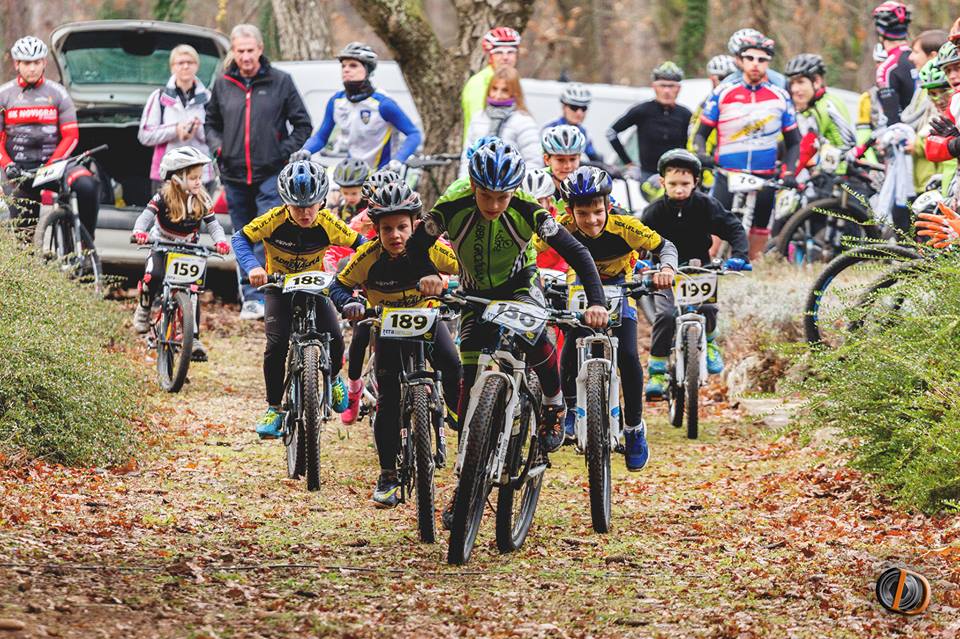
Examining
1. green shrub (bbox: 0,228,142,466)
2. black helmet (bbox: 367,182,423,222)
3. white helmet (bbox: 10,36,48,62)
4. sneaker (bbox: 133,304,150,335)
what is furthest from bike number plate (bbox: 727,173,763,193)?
black helmet (bbox: 367,182,423,222)

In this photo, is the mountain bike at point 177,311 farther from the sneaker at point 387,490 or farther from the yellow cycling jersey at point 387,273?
the sneaker at point 387,490

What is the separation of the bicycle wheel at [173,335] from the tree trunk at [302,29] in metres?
11.2

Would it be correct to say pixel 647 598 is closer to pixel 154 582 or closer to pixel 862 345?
pixel 154 582

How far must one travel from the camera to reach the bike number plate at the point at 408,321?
27.3ft

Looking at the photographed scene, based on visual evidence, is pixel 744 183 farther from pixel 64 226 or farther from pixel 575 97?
pixel 64 226

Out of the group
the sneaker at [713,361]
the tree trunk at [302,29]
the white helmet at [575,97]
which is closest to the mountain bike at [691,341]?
the sneaker at [713,361]

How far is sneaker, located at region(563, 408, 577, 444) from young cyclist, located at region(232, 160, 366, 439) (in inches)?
54.5

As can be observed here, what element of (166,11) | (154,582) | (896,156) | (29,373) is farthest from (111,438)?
(166,11)

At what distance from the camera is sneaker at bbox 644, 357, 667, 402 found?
11648 millimetres

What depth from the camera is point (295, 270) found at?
32.2 feet

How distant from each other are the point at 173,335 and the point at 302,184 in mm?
3342

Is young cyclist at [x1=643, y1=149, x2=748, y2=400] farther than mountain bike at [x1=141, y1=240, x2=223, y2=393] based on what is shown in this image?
No

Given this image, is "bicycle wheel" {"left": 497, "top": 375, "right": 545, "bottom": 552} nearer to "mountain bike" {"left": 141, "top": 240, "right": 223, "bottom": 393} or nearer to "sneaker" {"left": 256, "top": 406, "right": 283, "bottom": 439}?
"sneaker" {"left": 256, "top": 406, "right": 283, "bottom": 439}

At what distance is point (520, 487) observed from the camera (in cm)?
770
